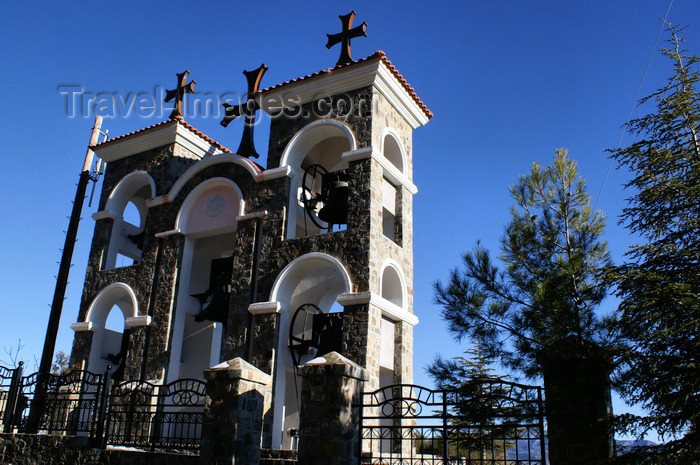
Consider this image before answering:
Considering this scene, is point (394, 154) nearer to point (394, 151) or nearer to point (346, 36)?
point (394, 151)

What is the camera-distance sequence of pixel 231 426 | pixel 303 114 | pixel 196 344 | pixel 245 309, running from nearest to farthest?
pixel 231 426 < pixel 245 309 < pixel 303 114 < pixel 196 344

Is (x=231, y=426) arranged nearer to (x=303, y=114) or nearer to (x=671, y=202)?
(x=671, y=202)

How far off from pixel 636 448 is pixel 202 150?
14.5m

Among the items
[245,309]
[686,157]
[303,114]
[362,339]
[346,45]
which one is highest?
[346,45]

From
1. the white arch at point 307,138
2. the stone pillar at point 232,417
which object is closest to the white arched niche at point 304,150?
the white arch at point 307,138

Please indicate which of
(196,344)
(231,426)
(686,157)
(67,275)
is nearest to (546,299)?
(686,157)

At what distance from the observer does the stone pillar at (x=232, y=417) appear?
372 inches

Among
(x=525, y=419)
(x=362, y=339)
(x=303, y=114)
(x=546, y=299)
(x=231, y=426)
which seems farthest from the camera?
(x=303, y=114)

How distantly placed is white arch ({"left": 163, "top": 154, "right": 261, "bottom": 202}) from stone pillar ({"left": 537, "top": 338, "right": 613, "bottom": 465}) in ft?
30.9

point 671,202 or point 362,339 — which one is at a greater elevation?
point 671,202

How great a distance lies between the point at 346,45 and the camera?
15.5 m

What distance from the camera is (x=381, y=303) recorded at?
13164mm

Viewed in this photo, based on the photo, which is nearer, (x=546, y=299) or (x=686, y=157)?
(x=686, y=157)

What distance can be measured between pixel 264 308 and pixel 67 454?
479 centimetres
